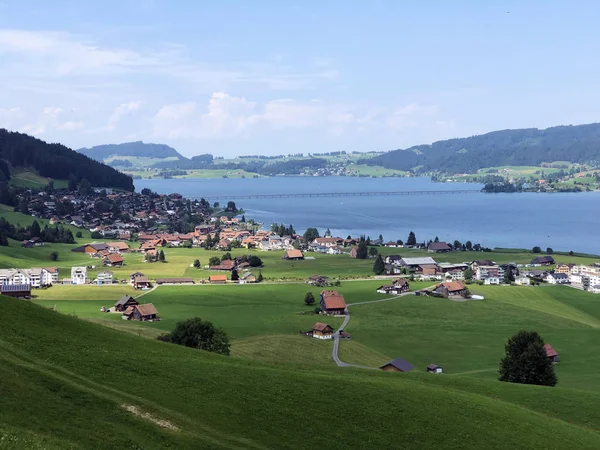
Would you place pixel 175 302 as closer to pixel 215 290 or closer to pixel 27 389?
pixel 215 290

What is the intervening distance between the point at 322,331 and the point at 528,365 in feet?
68.4

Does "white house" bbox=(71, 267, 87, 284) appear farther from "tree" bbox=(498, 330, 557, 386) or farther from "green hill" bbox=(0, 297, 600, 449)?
"tree" bbox=(498, 330, 557, 386)

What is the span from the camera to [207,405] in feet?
78.9

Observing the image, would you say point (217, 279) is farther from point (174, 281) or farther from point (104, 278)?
point (104, 278)

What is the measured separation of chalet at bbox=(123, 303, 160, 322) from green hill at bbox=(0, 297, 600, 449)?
29.4m

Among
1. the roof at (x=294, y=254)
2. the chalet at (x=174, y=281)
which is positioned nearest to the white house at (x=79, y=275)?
the chalet at (x=174, y=281)

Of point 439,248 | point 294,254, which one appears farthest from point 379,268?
point 439,248

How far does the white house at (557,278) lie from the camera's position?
316ft

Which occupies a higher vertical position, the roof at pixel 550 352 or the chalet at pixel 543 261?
the chalet at pixel 543 261

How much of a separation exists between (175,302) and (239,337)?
18955 millimetres

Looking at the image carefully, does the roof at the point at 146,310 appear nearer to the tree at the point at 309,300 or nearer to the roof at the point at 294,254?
the tree at the point at 309,300

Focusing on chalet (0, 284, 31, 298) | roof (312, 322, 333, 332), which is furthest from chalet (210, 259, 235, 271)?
roof (312, 322, 333, 332)

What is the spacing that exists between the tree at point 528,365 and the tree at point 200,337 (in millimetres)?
18522

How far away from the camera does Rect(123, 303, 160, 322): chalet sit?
61844 millimetres
